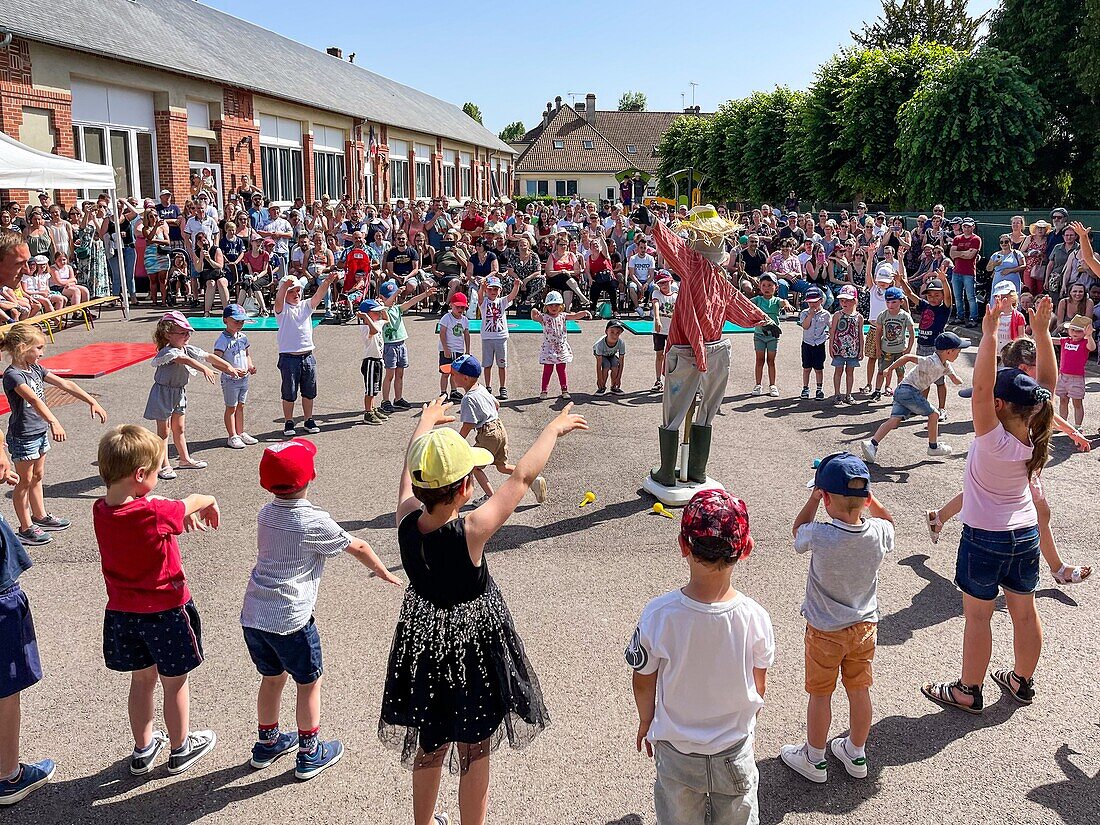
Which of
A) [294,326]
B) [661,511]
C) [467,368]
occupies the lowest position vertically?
[661,511]

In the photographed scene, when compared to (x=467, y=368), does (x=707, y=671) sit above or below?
below

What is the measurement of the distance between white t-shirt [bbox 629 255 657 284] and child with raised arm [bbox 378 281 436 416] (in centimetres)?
887

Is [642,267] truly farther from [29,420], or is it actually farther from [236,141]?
[236,141]

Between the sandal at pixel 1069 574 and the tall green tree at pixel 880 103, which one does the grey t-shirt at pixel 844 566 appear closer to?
the sandal at pixel 1069 574

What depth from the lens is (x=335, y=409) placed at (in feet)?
38.4

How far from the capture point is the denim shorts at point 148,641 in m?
4.02

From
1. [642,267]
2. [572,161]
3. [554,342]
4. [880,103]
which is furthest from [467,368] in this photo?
[572,161]

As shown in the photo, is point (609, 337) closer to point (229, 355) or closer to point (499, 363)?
point (499, 363)

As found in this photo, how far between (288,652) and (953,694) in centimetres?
336

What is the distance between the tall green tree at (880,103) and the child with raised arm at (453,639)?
31305mm

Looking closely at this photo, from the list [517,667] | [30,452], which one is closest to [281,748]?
[517,667]

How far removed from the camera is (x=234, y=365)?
9383mm

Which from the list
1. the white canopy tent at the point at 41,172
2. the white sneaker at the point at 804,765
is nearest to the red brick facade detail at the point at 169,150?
the white canopy tent at the point at 41,172

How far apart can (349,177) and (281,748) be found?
3594cm
